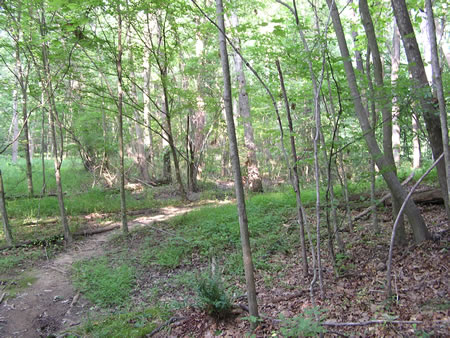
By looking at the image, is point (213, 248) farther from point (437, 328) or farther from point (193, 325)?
point (437, 328)

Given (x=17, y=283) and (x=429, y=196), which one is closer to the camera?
(x=17, y=283)

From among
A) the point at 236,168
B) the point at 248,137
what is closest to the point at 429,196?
the point at 236,168

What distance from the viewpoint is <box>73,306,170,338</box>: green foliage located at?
3.67 m

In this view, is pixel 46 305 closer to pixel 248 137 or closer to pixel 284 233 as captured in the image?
pixel 284 233

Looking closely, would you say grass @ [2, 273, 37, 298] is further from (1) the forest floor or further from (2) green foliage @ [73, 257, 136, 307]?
(2) green foliage @ [73, 257, 136, 307]

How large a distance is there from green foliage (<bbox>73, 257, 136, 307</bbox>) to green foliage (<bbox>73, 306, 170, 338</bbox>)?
23.9 inches

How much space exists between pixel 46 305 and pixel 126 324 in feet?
5.82

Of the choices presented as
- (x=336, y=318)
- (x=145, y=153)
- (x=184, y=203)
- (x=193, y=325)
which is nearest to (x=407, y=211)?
(x=336, y=318)

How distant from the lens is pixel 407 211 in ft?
13.3

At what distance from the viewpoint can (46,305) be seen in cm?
480

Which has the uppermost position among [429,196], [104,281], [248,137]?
[248,137]

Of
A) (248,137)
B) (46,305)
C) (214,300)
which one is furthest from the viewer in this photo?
(248,137)

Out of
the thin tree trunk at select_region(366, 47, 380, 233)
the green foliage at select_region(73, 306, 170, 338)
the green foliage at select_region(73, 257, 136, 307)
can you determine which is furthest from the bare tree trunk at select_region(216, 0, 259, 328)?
the green foliage at select_region(73, 257, 136, 307)

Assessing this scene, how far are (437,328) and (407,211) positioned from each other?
1875 millimetres
